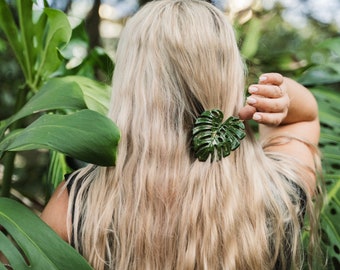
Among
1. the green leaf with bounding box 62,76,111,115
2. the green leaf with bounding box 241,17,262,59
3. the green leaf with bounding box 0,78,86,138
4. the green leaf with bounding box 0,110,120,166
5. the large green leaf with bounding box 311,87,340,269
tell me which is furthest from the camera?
the green leaf with bounding box 241,17,262,59

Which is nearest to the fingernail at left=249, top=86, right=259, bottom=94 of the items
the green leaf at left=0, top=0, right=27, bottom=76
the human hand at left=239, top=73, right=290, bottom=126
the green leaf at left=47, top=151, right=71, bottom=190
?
the human hand at left=239, top=73, right=290, bottom=126

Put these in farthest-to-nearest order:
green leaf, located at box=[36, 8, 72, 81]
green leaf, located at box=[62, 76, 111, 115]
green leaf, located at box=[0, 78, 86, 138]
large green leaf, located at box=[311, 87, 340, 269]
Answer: large green leaf, located at box=[311, 87, 340, 269] → green leaf, located at box=[62, 76, 111, 115] → green leaf, located at box=[36, 8, 72, 81] → green leaf, located at box=[0, 78, 86, 138]

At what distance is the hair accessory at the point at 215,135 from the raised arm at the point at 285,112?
0.03 metres

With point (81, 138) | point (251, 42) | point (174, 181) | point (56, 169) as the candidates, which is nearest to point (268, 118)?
point (174, 181)

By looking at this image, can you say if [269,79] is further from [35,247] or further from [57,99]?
[35,247]

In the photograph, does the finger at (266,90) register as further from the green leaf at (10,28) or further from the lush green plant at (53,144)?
the green leaf at (10,28)

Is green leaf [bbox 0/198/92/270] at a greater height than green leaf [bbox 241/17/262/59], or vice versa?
green leaf [bbox 0/198/92/270]

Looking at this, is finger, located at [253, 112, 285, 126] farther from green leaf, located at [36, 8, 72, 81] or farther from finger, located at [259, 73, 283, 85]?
green leaf, located at [36, 8, 72, 81]

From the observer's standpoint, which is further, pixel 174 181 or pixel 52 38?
pixel 52 38

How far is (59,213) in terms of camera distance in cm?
98

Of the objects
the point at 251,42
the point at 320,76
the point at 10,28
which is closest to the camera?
the point at 10,28

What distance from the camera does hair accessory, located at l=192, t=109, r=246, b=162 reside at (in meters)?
0.96

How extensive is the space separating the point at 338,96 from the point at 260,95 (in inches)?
33.2

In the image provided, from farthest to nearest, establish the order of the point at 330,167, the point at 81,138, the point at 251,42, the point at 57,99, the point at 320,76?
the point at 251,42
the point at 320,76
the point at 330,167
the point at 57,99
the point at 81,138
